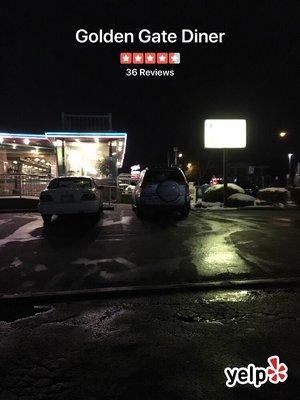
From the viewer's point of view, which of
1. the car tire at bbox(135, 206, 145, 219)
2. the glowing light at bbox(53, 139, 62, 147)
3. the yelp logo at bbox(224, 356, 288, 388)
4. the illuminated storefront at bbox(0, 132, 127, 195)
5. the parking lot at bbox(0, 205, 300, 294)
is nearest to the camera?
the yelp logo at bbox(224, 356, 288, 388)

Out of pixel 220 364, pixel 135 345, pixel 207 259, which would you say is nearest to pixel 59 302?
pixel 135 345

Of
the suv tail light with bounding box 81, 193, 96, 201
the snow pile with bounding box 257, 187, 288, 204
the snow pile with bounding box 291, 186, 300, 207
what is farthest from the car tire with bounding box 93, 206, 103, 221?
the snow pile with bounding box 291, 186, 300, 207

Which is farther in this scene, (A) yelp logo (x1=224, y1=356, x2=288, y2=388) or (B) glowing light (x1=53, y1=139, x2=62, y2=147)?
(B) glowing light (x1=53, y1=139, x2=62, y2=147)

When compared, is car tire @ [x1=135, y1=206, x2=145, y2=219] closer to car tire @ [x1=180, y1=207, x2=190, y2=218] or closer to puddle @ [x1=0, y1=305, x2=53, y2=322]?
car tire @ [x1=180, y1=207, x2=190, y2=218]

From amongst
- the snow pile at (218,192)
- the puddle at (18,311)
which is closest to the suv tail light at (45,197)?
the puddle at (18,311)

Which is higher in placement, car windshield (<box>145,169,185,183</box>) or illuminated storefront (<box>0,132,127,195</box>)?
illuminated storefront (<box>0,132,127,195</box>)

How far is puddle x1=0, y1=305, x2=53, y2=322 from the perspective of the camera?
15.5 feet

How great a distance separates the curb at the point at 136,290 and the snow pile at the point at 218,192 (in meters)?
15.5

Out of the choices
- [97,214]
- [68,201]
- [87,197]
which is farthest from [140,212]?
[68,201]

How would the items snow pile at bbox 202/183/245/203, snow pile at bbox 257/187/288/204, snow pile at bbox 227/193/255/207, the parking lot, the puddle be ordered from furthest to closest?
snow pile at bbox 202/183/245/203 < snow pile at bbox 257/187/288/204 < snow pile at bbox 227/193/255/207 < the parking lot < the puddle

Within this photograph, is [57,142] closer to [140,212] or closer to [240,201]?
[240,201]

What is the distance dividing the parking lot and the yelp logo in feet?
8.43

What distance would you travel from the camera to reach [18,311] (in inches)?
195

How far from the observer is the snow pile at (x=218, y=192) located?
21.2 meters
